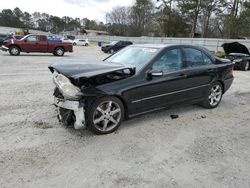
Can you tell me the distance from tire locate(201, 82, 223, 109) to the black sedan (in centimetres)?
2

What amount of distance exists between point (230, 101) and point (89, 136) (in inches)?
169

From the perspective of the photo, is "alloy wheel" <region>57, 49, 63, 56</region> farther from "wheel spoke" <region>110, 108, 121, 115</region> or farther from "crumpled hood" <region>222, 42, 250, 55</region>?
"wheel spoke" <region>110, 108, 121, 115</region>

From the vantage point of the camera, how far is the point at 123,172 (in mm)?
3107

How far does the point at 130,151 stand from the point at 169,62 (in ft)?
6.85

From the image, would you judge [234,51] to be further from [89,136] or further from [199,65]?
[89,136]

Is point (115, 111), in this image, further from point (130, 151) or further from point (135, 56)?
point (135, 56)

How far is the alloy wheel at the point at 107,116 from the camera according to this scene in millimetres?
4070

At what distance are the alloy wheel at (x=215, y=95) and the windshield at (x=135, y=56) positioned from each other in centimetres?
191

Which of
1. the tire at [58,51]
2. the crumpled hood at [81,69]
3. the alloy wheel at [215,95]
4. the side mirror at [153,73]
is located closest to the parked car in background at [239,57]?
the alloy wheel at [215,95]

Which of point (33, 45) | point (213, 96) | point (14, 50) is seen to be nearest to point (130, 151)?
point (213, 96)

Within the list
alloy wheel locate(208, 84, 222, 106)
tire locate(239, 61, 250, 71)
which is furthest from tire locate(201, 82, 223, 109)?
tire locate(239, 61, 250, 71)

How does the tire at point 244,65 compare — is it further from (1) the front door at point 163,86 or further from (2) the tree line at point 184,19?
(2) the tree line at point 184,19

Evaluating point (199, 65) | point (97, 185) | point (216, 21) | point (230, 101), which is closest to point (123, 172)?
point (97, 185)

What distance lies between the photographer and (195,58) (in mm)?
5426
